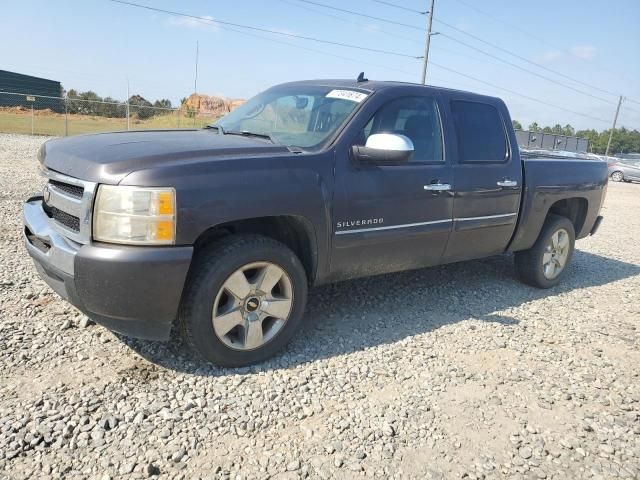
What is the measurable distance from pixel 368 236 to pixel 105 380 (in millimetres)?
1945

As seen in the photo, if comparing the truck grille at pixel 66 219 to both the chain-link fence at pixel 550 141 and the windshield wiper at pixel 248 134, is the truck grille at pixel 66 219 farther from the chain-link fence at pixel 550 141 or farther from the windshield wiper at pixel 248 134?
the chain-link fence at pixel 550 141

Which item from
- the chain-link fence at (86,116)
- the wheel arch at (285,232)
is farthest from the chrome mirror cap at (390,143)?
the chain-link fence at (86,116)

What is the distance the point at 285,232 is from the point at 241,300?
1.96 ft

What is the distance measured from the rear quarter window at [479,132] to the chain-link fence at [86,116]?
2102 cm

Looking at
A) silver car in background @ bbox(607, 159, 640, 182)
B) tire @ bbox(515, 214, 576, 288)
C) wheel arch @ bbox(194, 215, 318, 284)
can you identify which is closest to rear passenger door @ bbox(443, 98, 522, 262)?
tire @ bbox(515, 214, 576, 288)

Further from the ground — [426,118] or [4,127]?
[426,118]

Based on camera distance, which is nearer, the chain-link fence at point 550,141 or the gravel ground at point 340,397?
the gravel ground at point 340,397

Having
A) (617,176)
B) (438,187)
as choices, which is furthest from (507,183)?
(617,176)

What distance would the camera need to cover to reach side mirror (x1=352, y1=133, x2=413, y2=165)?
342cm

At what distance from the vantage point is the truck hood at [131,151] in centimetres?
279

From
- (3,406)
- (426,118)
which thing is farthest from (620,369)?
(3,406)

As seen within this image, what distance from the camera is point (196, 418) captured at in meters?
2.70

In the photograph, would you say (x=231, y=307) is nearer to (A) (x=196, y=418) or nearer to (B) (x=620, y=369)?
(A) (x=196, y=418)

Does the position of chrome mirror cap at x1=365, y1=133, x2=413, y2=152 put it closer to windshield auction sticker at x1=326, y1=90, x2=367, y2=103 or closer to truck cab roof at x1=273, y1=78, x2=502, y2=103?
windshield auction sticker at x1=326, y1=90, x2=367, y2=103
